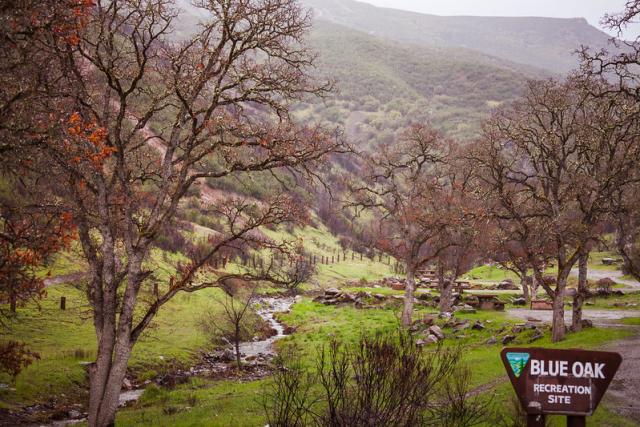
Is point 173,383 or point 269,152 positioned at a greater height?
point 269,152

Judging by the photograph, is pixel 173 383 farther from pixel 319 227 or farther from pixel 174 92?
pixel 319 227

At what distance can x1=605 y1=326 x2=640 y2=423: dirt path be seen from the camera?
13109 millimetres

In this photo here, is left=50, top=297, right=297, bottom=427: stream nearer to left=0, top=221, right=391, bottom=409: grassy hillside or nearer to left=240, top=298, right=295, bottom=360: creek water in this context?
left=240, top=298, right=295, bottom=360: creek water

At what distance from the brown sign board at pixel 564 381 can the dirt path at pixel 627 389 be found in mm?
7198

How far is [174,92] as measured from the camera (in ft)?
47.3

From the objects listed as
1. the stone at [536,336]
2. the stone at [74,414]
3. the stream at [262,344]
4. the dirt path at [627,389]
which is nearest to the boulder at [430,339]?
the stone at [536,336]

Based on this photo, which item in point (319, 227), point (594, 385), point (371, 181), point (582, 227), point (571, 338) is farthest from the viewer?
point (319, 227)

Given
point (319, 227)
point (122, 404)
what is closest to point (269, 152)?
point (122, 404)

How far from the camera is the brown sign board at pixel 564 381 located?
667cm

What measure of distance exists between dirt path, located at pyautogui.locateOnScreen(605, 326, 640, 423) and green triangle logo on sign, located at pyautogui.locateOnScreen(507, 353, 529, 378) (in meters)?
7.78

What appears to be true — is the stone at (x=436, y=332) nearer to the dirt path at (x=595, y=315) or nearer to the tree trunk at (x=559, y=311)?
the tree trunk at (x=559, y=311)

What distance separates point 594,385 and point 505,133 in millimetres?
19632

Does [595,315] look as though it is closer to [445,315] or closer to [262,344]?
[445,315]

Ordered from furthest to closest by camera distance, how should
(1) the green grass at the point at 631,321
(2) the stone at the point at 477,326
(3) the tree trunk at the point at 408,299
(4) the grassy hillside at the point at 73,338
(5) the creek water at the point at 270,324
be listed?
(3) the tree trunk at the point at 408,299, (5) the creek water at the point at 270,324, (2) the stone at the point at 477,326, (1) the green grass at the point at 631,321, (4) the grassy hillside at the point at 73,338
